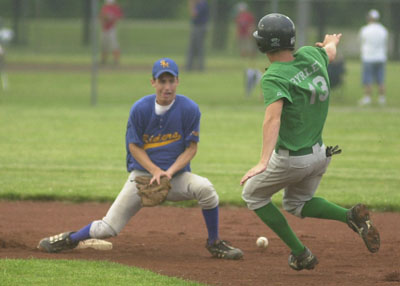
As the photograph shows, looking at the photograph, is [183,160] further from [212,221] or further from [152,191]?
[212,221]

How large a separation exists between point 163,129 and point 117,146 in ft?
22.5

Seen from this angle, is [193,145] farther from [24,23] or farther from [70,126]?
[24,23]

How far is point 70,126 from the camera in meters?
15.6

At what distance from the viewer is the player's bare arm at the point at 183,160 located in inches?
262

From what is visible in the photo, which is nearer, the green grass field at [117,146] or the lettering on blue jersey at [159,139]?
the lettering on blue jersey at [159,139]

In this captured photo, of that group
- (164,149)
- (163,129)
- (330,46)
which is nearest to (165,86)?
(163,129)

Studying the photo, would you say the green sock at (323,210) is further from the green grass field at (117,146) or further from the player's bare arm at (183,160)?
the green grass field at (117,146)

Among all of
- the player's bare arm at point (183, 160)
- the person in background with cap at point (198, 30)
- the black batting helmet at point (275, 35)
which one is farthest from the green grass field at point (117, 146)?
the black batting helmet at point (275, 35)

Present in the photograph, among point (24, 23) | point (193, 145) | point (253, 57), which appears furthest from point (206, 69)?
point (193, 145)

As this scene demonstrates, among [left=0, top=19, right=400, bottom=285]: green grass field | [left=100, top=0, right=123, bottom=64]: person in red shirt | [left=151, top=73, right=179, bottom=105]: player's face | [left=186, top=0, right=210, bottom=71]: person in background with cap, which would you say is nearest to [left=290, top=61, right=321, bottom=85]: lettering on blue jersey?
[left=151, top=73, right=179, bottom=105]: player's face

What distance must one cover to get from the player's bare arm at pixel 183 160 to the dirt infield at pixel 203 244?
30.7 inches

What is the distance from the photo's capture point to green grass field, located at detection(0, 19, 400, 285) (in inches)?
375

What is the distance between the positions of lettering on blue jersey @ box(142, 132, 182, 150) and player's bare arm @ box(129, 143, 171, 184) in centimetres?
11

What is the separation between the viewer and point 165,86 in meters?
6.64
